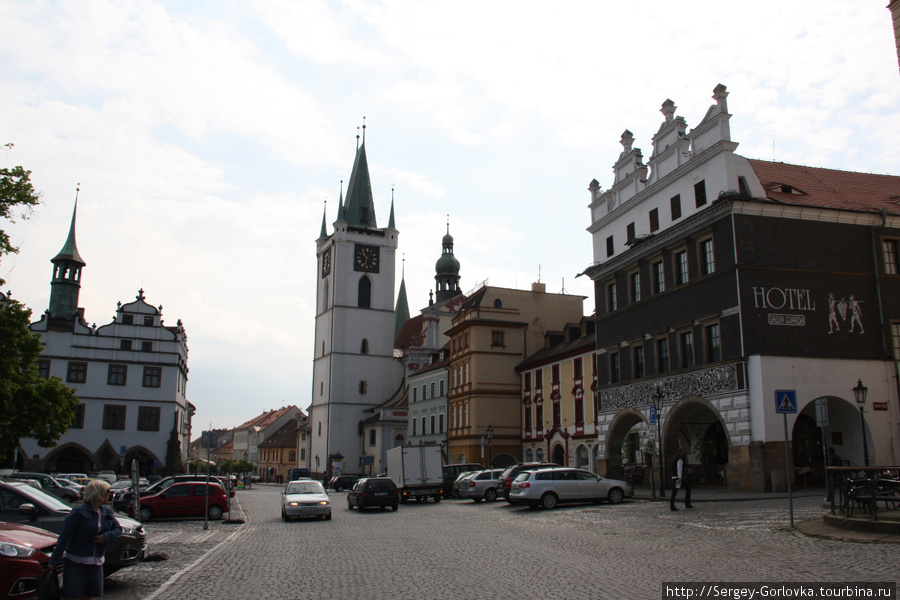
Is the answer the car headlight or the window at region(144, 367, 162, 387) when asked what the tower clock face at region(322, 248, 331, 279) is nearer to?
the window at region(144, 367, 162, 387)

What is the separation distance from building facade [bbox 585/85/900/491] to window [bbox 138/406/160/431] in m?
49.5

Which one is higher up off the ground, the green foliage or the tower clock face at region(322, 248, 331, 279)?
the tower clock face at region(322, 248, 331, 279)

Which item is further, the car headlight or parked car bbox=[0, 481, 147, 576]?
parked car bbox=[0, 481, 147, 576]

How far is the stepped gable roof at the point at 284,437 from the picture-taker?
117500 millimetres

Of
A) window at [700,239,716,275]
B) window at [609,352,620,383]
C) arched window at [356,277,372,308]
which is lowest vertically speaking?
window at [609,352,620,383]

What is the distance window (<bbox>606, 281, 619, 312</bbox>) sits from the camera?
41.4 m

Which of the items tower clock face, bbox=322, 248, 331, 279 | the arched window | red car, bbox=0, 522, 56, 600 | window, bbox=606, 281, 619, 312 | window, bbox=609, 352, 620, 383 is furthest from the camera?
tower clock face, bbox=322, 248, 331, 279

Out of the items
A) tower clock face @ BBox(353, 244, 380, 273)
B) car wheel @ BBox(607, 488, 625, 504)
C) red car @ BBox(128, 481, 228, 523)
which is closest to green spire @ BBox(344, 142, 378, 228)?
tower clock face @ BBox(353, 244, 380, 273)

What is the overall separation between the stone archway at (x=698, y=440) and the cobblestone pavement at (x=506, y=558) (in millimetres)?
11460

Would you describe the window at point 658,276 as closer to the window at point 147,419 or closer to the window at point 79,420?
the window at point 147,419

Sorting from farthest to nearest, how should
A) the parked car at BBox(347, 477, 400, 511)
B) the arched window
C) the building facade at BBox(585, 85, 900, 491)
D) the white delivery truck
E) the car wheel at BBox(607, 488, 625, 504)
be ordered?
the arched window
the white delivery truck
the parked car at BBox(347, 477, 400, 511)
the building facade at BBox(585, 85, 900, 491)
the car wheel at BBox(607, 488, 625, 504)

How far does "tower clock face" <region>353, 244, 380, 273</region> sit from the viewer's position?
9544cm

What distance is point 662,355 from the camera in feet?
120

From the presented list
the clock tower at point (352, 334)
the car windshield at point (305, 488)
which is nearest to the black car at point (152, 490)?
the car windshield at point (305, 488)
